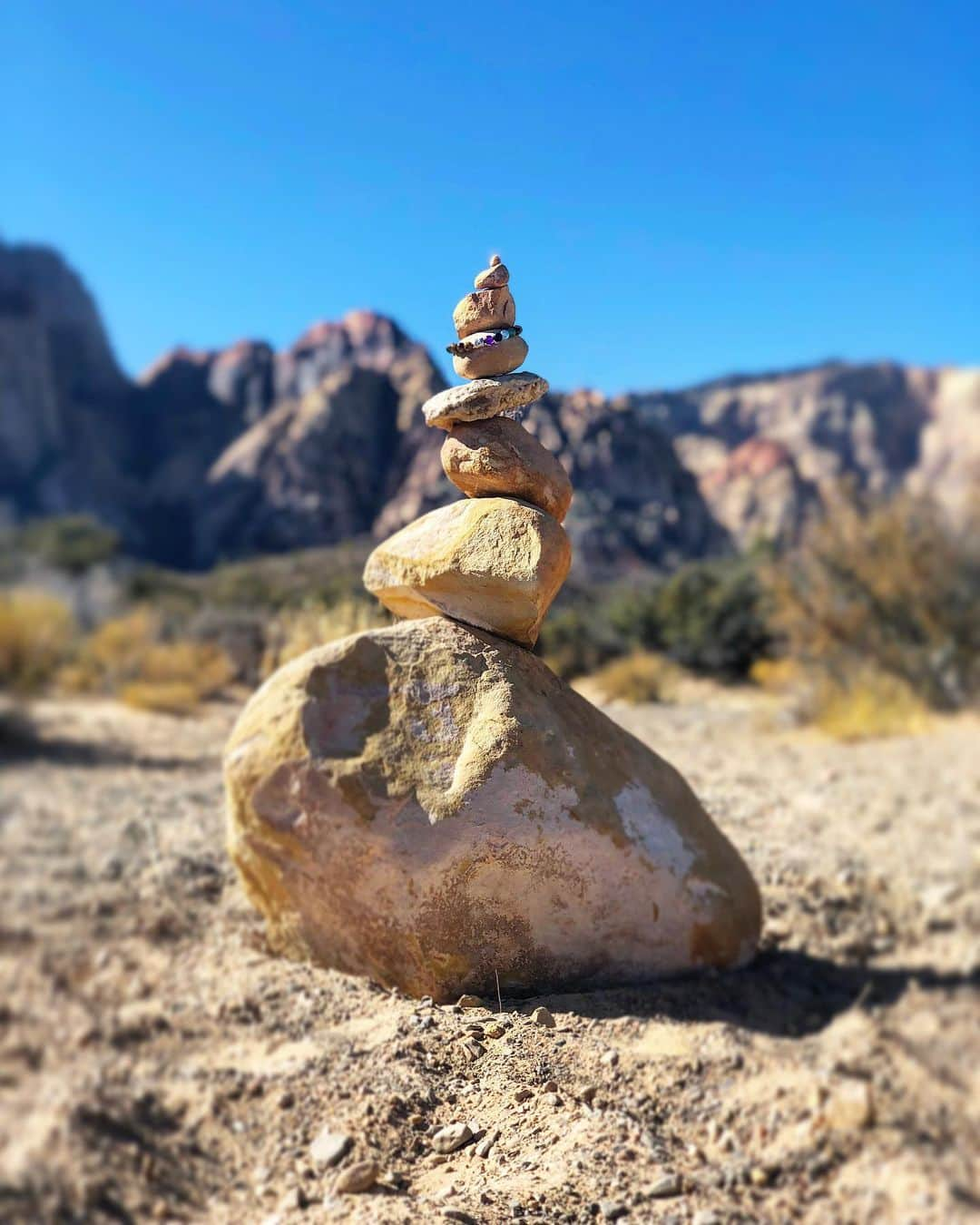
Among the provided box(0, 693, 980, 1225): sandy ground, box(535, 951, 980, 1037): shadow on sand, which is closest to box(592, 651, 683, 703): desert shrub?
box(0, 693, 980, 1225): sandy ground

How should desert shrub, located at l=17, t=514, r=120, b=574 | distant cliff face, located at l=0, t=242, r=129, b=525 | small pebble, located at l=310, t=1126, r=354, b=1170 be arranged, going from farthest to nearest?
distant cliff face, located at l=0, t=242, r=129, b=525
desert shrub, located at l=17, t=514, r=120, b=574
small pebble, located at l=310, t=1126, r=354, b=1170

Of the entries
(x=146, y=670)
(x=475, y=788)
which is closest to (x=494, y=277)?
(x=475, y=788)

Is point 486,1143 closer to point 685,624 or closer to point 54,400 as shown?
point 685,624

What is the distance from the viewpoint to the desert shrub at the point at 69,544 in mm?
17812

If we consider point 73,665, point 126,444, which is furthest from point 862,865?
point 126,444

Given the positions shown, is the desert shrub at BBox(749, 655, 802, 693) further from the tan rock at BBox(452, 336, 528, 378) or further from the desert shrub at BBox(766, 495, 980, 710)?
the tan rock at BBox(452, 336, 528, 378)

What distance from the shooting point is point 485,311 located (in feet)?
10.6

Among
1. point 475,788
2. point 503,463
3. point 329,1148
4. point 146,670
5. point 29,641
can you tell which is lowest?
point 146,670

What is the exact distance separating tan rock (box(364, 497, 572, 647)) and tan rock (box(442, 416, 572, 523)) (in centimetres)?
7

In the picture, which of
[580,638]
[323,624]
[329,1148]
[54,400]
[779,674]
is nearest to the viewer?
[329,1148]

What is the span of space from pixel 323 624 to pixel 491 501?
2.72 metres

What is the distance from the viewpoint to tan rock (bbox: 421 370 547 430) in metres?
3.24

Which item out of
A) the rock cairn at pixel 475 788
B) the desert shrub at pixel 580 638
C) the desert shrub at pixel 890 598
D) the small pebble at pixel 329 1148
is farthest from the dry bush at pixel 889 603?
the small pebble at pixel 329 1148

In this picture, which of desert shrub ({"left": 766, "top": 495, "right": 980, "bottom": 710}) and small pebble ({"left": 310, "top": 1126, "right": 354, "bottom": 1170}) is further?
desert shrub ({"left": 766, "top": 495, "right": 980, "bottom": 710})
